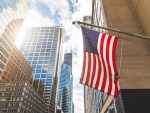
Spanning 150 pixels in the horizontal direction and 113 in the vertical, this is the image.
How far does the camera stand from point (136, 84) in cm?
912

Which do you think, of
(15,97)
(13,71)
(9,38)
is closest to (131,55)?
(15,97)

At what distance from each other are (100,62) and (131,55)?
4024 mm

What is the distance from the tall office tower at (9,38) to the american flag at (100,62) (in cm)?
10929

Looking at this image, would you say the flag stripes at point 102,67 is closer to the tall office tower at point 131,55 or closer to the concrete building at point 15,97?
the tall office tower at point 131,55

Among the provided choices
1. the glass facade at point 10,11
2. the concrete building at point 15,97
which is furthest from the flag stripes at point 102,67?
the glass facade at point 10,11

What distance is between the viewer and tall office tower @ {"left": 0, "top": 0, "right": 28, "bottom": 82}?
11103 cm

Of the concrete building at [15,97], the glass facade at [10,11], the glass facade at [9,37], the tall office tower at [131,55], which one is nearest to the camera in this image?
the tall office tower at [131,55]

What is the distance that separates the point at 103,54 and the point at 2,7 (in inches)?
4490

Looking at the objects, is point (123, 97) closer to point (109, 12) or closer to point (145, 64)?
point (145, 64)

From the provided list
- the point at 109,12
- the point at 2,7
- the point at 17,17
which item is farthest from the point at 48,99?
the point at 109,12

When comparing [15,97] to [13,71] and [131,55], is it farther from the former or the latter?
[131,55]

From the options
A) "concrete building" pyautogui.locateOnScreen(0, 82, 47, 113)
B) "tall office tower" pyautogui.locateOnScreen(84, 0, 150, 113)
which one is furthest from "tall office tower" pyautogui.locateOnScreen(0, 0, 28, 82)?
"tall office tower" pyautogui.locateOnScreen(84, 0, 150, 113)

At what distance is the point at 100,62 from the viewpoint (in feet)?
24.3

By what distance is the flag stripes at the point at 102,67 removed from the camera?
263 inches
